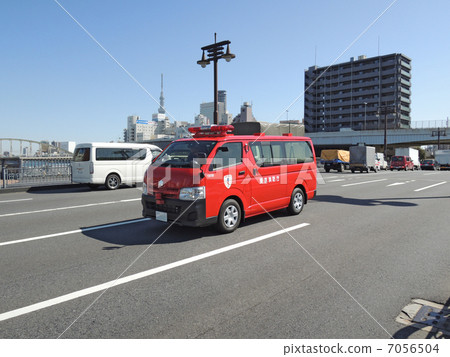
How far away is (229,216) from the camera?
20.5ft

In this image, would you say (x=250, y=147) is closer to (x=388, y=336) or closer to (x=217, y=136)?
(x=217, y=136)

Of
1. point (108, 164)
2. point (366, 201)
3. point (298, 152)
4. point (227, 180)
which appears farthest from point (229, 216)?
point (108, 164)

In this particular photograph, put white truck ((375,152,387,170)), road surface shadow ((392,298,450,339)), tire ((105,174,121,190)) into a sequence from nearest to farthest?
road surface shadow ((392,298,450,339)), tire ((105,174,121,190)), white truck ((375,152,387,170))

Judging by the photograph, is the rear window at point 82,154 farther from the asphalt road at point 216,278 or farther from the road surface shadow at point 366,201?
the road surface shadow at point 366,201

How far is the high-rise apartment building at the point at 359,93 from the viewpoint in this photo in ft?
318

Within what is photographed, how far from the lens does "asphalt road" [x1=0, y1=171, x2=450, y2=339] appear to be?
294 centimetres

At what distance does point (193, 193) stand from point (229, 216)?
0.99 metres

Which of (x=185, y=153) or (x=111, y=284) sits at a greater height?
(x=185, y=153)

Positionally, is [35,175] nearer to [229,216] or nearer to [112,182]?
[112,182]

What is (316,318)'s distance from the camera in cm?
305

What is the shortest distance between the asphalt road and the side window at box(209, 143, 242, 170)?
1398mm

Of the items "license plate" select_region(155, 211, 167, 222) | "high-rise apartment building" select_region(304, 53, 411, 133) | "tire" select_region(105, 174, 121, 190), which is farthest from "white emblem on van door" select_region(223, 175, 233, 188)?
"high-rise apartment building" select_region(304, 53, 411, 133)

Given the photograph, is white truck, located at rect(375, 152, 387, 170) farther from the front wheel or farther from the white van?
the front wheel

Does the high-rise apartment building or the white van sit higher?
the high-rise apartment building
